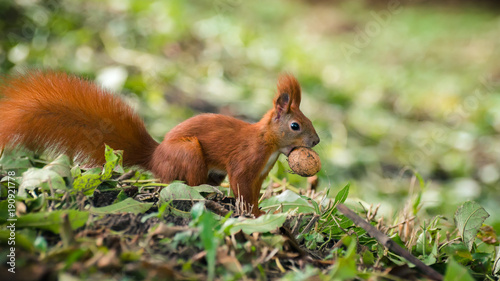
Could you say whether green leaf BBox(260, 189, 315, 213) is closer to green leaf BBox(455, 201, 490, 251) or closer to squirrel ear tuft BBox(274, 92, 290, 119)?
squirrel ear tuft BBox(274, 92, 290, 119)

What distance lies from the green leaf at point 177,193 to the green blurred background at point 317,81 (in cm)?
81

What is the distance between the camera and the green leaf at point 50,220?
144cm

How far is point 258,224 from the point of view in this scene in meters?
1.55

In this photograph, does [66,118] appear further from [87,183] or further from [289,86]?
[289,86]

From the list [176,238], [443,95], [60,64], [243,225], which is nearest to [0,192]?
[176,238]

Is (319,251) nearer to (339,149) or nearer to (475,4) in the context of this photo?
(339,149)

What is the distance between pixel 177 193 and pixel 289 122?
64cm

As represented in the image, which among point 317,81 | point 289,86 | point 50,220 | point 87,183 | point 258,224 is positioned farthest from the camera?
point 317,81

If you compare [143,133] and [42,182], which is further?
[143,133]

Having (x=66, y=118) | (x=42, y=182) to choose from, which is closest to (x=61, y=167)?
(x=42, y=182)

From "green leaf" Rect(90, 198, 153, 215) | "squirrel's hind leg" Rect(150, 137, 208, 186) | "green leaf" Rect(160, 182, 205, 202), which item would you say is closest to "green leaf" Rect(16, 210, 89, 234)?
"green leaf" Rect(90, 198, 153, 215)

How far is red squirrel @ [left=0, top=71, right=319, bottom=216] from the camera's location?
5.91ft

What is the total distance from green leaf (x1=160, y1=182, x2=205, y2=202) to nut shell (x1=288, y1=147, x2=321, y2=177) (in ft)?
1.54

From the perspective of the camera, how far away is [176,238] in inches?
56.1
